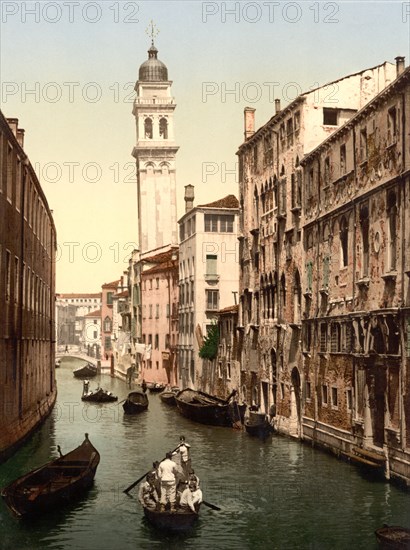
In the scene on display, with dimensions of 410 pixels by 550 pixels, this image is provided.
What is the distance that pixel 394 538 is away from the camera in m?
15.3

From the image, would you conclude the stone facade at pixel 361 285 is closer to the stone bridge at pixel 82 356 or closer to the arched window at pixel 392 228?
the arched window at pixel 392 228

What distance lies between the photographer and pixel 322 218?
2992 centimetres

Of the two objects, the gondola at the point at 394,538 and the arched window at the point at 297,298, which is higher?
the arched window at the point at 297,298

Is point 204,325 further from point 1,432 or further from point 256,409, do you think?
point 1,432

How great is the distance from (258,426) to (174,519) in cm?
1596

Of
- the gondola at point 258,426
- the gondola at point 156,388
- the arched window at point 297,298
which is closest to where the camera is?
the arched window at point 297,298

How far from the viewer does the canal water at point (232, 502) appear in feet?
58.5

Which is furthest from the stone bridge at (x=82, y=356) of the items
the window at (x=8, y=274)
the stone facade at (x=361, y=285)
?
the window at (x=8, y=274)

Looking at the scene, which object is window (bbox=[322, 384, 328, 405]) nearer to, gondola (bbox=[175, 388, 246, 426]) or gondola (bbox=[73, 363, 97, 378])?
gondola (bbox=[175, 388, 246, 426])

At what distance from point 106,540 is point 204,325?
39327 millimetres

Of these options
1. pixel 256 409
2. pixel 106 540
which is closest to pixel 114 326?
pixel 256 409

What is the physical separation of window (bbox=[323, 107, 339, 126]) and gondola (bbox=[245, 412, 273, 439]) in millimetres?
11413

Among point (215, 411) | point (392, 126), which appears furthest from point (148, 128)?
point (392, 126)

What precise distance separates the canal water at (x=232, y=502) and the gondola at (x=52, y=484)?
0.37m
